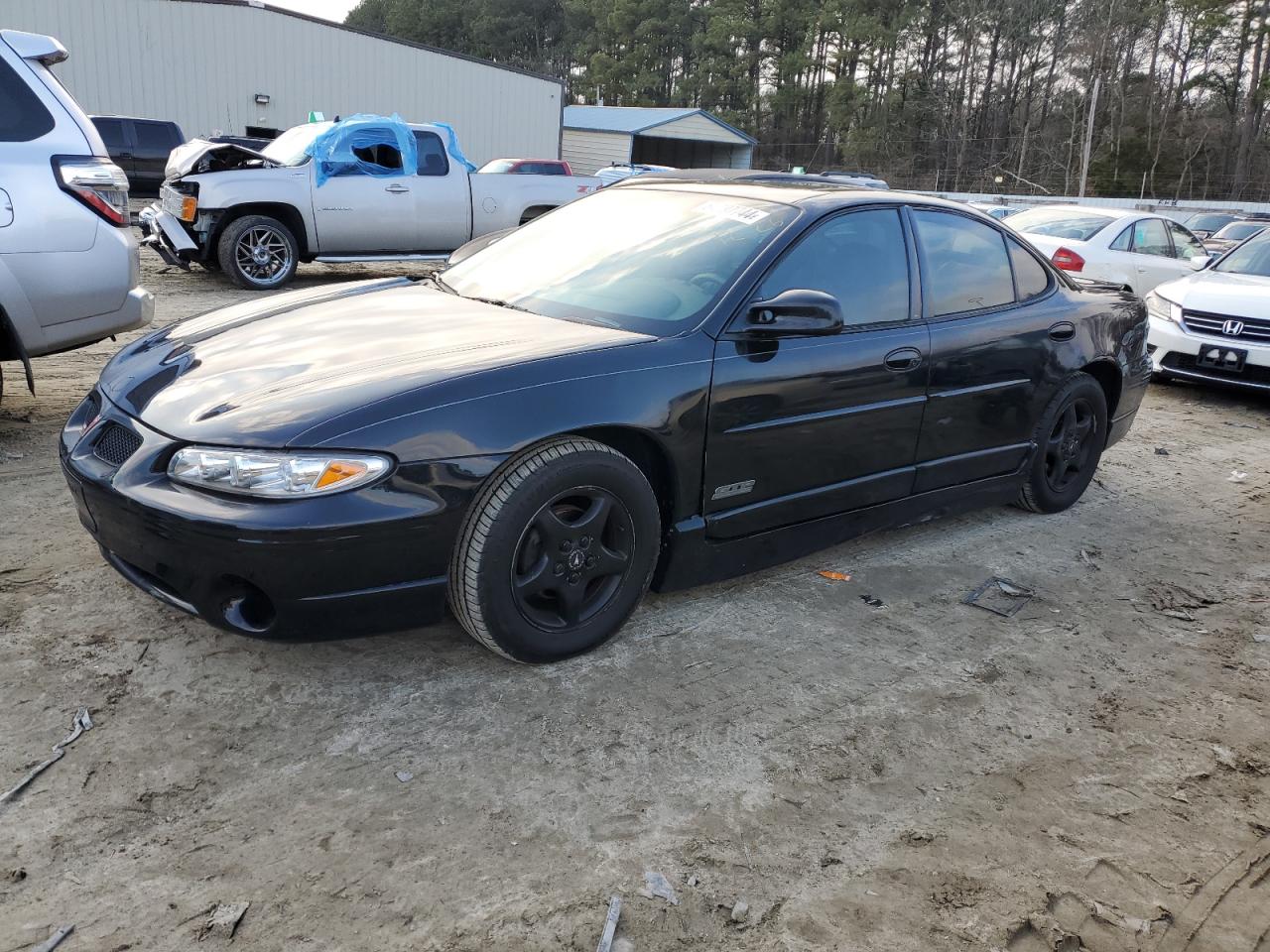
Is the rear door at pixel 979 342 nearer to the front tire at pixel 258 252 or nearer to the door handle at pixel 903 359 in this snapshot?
the door handle at pixel 903 359

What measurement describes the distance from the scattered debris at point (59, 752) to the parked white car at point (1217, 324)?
7.60 m

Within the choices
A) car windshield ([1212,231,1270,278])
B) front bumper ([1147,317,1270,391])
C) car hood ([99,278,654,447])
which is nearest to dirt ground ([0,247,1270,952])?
car hood ([99,278,654,447])

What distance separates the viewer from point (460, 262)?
4320 mm

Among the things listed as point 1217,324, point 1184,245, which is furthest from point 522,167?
point 1217,324

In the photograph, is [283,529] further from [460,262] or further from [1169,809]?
[1169,809]

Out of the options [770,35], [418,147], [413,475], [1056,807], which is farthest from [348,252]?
[770,35]

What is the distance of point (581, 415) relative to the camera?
2941mm

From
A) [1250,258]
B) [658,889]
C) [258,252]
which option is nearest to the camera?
[658,889]

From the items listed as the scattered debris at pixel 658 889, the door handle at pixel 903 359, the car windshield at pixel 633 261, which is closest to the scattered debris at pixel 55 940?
the scattered debris at pixel 658 889

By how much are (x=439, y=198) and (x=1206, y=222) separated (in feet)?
52.9

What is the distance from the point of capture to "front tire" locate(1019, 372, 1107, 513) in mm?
4672

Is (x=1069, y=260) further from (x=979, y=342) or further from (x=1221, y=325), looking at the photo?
(x=979, y=342)

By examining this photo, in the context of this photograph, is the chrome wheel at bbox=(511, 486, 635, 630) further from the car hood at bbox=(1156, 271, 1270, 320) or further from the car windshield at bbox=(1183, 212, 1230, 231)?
the car windshield at bbox=(1183, 212, 1230, 231)

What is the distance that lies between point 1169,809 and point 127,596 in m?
3.34
